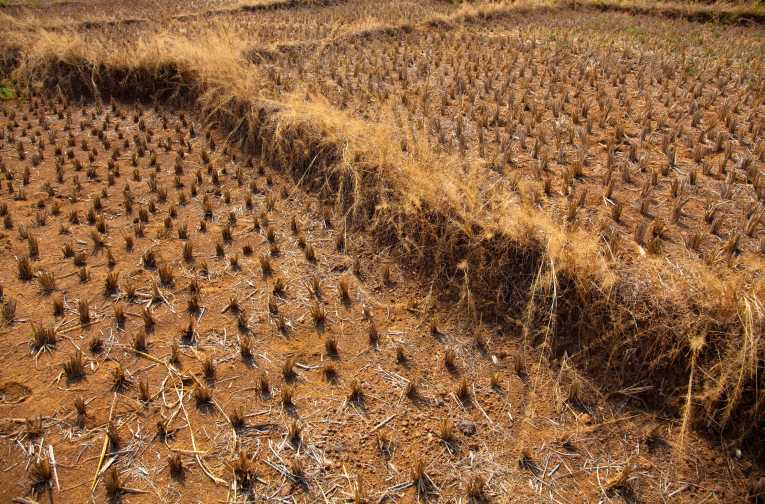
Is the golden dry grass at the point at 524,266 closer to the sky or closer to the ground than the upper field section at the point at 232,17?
closer to the ground

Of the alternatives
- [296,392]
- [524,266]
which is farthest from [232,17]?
[296,392]

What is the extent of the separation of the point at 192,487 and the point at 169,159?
3962 mm

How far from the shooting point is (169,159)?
223 inches

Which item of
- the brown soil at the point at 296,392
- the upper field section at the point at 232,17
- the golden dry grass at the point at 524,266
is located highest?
the upper field section at the point at 232,17

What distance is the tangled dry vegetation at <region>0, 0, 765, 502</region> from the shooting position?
2744 millimetres

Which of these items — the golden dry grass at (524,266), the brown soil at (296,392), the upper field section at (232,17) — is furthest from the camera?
the upper field section at (232,17)

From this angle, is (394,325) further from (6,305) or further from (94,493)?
(6,305)

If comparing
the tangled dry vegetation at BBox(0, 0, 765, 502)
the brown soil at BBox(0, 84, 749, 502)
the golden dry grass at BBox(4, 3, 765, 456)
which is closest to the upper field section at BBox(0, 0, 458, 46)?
the tangled dry vegetation at BBox(0, 0, 765, 502)

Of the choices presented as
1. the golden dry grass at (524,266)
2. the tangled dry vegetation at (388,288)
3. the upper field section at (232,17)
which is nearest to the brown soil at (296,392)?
the tangled dry vegetation at (388,288)

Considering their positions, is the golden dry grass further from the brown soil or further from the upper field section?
the upper field section

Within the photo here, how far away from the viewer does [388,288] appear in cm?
396

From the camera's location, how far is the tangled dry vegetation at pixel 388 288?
2744mm

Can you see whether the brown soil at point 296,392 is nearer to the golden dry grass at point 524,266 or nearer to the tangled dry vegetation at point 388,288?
the tangled dry vegetation at point 388,288

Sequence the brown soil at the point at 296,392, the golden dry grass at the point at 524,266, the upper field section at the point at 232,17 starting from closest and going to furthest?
the brown soil at the point at 296,392 → the golden dry grass at the point at 524,266 → the upper field section at the point at 232,17
